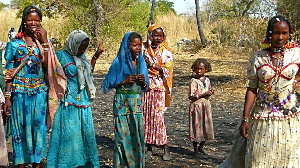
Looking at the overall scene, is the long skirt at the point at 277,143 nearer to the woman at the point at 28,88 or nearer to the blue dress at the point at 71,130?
the blue dress at the point at 71,130

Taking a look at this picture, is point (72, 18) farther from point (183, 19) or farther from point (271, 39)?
point (271, 39)

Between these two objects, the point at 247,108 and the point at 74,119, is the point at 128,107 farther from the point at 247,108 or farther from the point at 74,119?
the point at 247,108

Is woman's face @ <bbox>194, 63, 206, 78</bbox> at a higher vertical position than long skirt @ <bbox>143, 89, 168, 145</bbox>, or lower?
higher

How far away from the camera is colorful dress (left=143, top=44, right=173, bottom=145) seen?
607cm

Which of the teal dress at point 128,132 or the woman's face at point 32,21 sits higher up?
the woman's face at point 32,21

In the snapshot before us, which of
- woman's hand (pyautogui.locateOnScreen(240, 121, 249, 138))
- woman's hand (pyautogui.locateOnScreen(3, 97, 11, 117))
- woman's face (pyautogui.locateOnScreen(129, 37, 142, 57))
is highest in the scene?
woman's face (pyautogui.locateOnScreen(129, 37, 142, 57))

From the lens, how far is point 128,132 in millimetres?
5031

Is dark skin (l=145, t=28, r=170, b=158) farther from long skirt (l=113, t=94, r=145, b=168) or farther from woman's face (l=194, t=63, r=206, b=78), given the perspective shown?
long skirt (l=113, t=94, r=145, b=168)

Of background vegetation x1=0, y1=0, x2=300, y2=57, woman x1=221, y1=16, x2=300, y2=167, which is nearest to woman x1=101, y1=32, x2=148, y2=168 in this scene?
woman x1=221, y1=16, x2=300, y2=167

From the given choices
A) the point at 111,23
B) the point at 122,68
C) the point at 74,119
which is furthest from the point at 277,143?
the point at 111,23

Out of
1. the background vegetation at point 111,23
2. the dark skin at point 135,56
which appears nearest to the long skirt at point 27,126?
the dark skin at point 135,56

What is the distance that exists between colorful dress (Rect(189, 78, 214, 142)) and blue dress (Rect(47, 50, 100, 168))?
65.5 inches

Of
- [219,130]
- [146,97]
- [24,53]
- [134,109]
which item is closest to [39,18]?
[24,53]

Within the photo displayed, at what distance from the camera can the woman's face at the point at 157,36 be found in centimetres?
602
